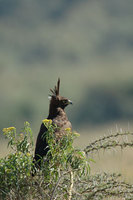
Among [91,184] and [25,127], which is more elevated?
[25,127]

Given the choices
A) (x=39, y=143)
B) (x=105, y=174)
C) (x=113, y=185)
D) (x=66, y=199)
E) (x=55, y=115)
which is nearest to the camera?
(x=66, y=199)

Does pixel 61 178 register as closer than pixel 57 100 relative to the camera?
Yes

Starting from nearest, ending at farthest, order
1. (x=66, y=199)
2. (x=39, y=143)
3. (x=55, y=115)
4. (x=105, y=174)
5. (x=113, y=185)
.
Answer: (x=66, y=199) → (x=113, y=185) → (x=105, y=174) → (x=39, y=143) → (x=55, y=115)

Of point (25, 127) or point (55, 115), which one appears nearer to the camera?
point (25, 127)

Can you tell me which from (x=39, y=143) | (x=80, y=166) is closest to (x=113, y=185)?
(x=80, y=166)

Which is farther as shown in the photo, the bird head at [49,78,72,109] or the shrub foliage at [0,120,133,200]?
the bird head at [49,78,72,109]

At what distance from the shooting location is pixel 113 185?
8.46ft

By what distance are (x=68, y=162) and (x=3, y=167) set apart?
58 cm

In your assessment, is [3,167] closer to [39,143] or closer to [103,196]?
[103,196]

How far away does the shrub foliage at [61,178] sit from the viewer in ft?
8.12

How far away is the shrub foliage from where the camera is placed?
2.47m

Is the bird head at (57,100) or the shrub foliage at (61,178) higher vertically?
the bird head at (57,100)

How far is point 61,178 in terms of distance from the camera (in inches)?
98.6

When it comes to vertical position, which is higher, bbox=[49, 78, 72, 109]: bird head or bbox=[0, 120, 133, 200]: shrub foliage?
bbox=[49, 78, 72, 109]: bird head
